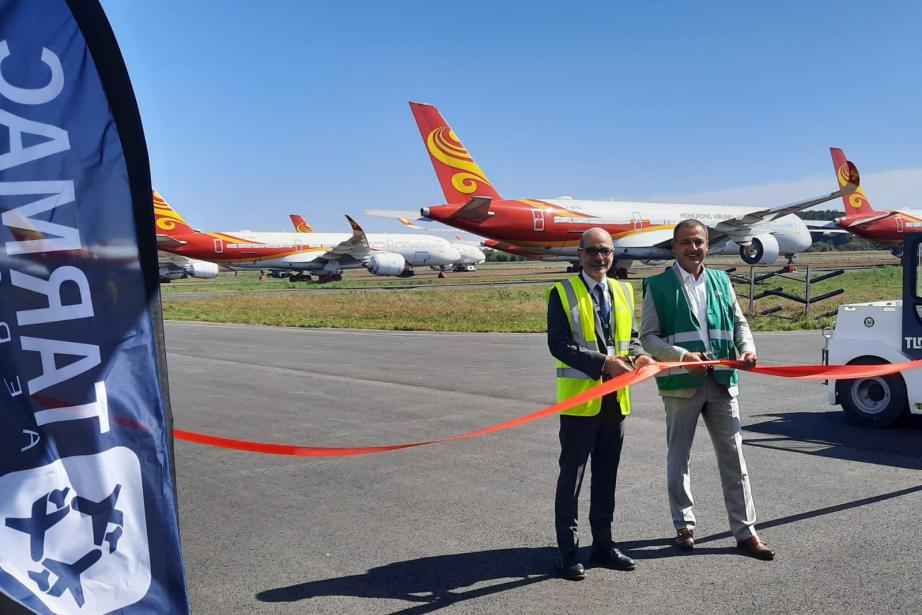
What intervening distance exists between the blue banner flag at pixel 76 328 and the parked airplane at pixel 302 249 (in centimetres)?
4944

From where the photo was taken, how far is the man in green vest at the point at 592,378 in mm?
4629

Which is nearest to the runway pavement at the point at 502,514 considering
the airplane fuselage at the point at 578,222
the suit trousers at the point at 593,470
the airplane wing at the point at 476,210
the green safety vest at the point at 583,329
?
the suit trousers at the point at 593,470

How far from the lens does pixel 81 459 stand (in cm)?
249

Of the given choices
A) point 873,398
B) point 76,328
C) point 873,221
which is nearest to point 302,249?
point 873,221

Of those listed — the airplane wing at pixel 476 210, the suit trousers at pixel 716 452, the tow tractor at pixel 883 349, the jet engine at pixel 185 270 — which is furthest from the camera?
the jet engine at pixel 185 270

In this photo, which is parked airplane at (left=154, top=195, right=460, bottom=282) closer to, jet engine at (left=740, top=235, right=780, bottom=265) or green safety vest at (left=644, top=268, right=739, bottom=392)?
jet engine at (left=740, top=235, right=780, bottom=265)

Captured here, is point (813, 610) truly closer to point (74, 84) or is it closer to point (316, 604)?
point (316, 604)

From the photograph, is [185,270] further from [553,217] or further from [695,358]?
[695,358]

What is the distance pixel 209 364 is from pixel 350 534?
1103 cm

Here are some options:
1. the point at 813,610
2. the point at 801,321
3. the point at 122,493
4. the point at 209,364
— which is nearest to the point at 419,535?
the point at 813,610

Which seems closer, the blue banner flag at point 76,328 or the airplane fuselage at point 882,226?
the blue banner flag at point 76,328

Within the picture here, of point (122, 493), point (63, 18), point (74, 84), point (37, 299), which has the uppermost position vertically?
point (63, 18)

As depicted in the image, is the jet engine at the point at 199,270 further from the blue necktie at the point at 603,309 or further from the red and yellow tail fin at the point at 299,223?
the blue necktie at the point at 603,309

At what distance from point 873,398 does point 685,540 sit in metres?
4.33
